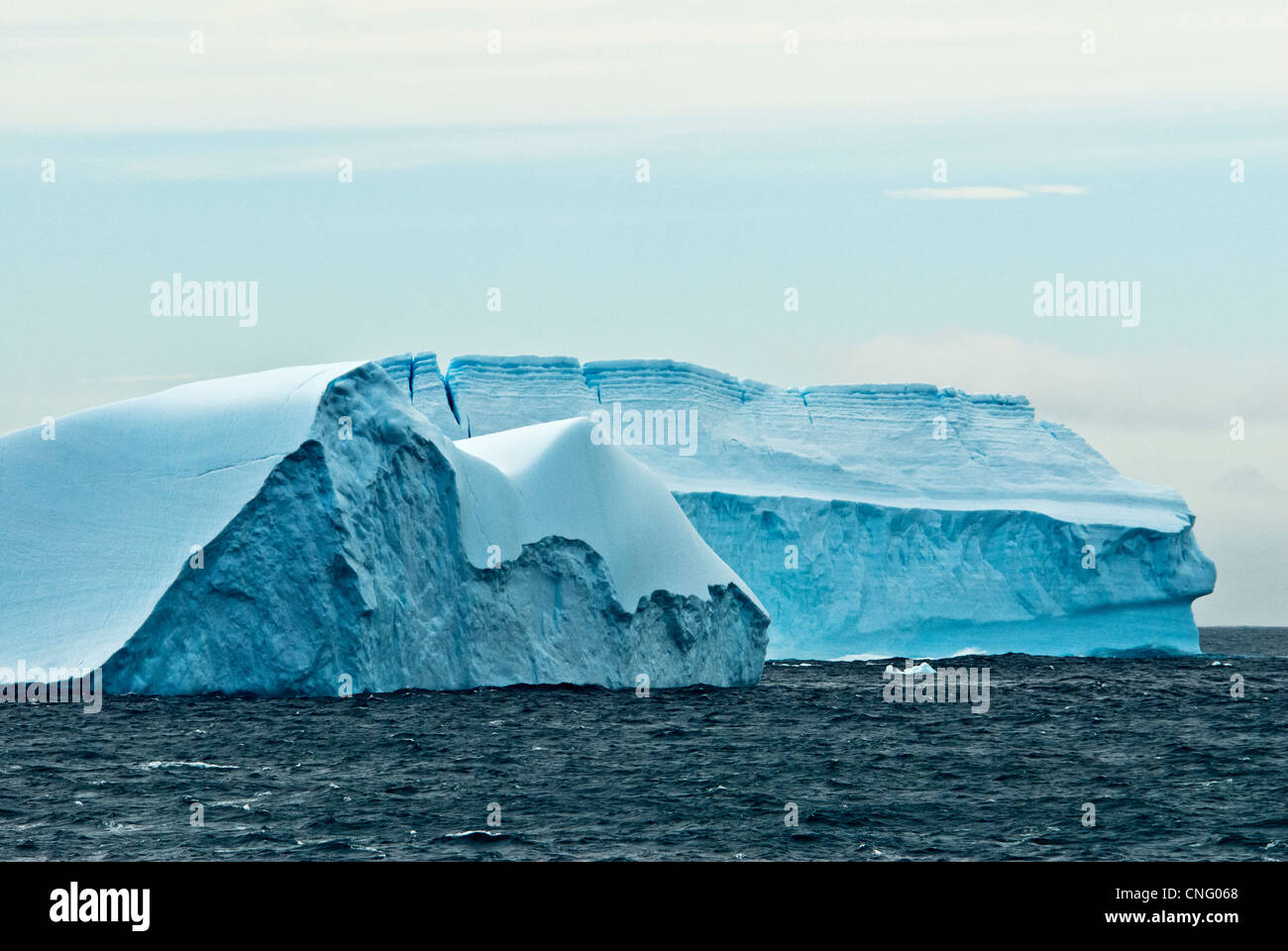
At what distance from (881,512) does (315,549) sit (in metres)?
22.9

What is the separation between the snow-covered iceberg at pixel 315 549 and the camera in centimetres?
2008

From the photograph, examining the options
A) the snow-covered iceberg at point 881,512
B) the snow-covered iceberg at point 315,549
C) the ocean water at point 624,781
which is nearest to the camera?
the ocean water at point 624,781

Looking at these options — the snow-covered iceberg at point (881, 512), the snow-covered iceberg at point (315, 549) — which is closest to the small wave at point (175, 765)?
the snow-covered iceberg at point (315, 549)

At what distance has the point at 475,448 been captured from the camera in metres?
26.1

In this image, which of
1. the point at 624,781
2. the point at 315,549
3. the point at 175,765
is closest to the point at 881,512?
the point at 315,549

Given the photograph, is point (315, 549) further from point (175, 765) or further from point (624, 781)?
point (624, 781)

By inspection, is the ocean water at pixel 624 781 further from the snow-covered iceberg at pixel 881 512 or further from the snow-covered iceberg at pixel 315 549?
the snow-covered iceberg at pixel 881 512

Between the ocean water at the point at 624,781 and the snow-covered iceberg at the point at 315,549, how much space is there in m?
0.72

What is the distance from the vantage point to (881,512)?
4144cm

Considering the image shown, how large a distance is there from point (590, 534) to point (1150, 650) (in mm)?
24934


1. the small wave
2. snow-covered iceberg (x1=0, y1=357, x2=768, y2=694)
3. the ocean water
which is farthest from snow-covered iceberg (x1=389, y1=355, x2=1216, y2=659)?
the small wave
